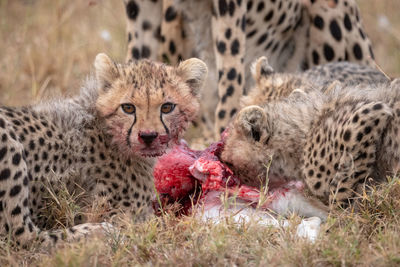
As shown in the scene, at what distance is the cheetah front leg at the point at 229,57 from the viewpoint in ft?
14.6

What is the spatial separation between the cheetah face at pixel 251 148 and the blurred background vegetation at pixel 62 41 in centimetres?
167

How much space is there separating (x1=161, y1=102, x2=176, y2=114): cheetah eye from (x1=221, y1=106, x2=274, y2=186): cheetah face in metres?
0.47

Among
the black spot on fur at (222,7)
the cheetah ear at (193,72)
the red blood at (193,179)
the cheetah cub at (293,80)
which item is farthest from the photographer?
the black spot on fur at (222,7)

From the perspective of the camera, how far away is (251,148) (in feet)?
11.4

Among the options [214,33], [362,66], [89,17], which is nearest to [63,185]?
[214,33]

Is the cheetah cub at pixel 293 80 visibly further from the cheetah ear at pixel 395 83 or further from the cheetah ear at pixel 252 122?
the cheetah ear at pixel 252 122

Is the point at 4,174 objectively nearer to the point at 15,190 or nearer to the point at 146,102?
the point at 15,190

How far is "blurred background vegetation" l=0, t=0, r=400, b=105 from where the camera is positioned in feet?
18.4

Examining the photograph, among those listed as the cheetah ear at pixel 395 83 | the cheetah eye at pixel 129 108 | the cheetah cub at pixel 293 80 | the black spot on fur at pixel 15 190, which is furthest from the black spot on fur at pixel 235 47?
the black spot on fur at pixel 15 190

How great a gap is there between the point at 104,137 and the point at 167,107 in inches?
13.8

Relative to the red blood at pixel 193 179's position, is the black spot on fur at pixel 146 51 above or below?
above

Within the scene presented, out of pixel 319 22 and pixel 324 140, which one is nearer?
pixel 324 140

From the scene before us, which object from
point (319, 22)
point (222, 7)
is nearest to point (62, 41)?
point (222, 7)

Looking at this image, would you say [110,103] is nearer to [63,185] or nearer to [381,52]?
[63,185]
